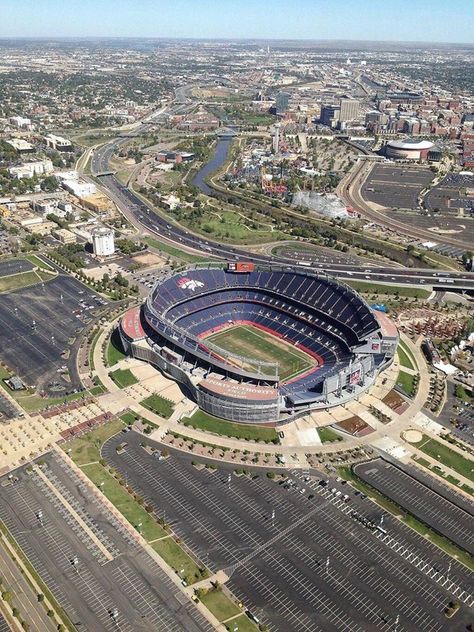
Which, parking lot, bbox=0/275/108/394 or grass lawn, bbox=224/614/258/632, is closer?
grass lawn, bbox=224/614/258/632

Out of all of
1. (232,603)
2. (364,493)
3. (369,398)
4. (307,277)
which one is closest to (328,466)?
(364,493)

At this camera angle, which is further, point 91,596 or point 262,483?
point 262,483

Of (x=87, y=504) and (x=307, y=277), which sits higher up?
(x=307, y=277)

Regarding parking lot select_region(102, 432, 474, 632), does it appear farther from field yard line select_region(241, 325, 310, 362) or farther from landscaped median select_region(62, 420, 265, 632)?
field yard line select_region(241, 325, 310, 362)


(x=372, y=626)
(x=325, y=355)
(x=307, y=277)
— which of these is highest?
(x=307, y=277)

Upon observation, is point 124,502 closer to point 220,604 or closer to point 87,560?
point 87,560

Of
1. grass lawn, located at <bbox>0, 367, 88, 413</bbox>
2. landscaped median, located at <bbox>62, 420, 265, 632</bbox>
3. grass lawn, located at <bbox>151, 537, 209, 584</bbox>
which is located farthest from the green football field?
grass lawn, located at <bbox>151, 537, 209, 584</bbox>

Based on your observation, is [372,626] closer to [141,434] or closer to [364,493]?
[364,493]

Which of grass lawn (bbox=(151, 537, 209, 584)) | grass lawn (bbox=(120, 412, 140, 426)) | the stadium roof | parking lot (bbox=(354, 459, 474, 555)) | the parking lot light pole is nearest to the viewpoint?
the parking lot light pole
